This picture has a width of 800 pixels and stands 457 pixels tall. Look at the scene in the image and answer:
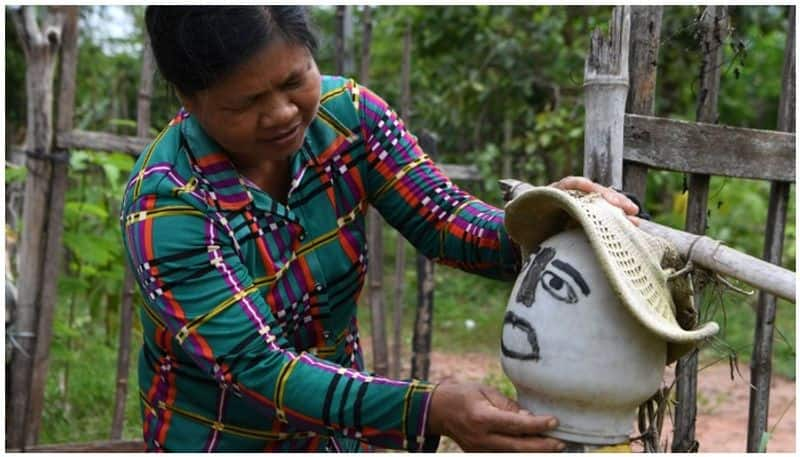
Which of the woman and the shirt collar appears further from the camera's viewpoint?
the shirt collar

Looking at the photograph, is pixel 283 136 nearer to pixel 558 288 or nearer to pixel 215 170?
pixel 215 170

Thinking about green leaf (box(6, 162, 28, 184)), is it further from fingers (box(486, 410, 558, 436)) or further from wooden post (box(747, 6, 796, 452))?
fingers (box(486, 410, 558, 436))

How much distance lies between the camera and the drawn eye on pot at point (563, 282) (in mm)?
1285

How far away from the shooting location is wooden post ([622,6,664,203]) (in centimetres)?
195

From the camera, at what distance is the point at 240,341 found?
4.65 feet

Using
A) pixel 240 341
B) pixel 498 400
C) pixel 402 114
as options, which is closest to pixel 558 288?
pixel 498 400

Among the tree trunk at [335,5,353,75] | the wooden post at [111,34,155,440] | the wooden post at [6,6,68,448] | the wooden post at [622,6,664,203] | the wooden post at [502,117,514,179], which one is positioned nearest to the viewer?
the wooden post at [622,6,664,203]

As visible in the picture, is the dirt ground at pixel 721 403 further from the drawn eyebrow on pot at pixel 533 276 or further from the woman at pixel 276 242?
the drawn eyebrow on pot at pixel 533 276

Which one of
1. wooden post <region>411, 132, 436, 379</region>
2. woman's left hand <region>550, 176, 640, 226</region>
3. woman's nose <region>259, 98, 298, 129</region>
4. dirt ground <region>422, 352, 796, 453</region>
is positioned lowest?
dirt ground <region>422, 352, 796, 453</region>

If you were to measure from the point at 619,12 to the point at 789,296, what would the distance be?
785 mm

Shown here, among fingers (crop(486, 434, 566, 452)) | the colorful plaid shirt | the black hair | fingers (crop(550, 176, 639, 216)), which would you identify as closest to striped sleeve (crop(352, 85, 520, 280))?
the colorful plaid shirt

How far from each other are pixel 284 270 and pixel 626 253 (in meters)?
0.59

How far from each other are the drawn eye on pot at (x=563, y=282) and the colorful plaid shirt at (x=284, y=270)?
23 cm

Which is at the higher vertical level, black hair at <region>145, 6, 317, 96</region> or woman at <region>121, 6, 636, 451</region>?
black hair at <region>145, 6, 317, 96</region>
